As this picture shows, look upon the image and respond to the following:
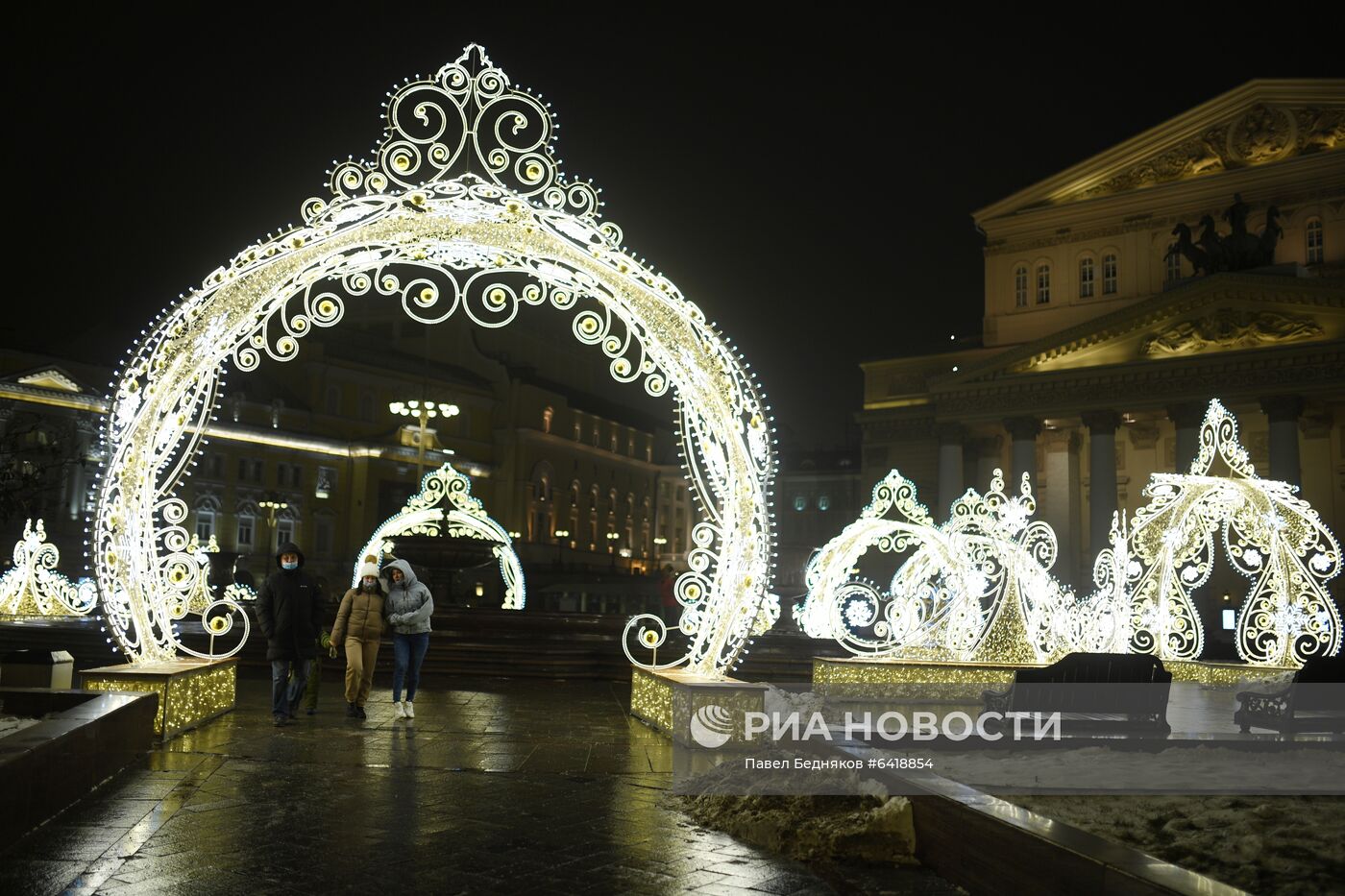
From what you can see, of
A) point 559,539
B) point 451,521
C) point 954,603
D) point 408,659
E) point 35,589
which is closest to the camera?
point 408,659

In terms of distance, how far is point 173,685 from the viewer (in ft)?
30.3

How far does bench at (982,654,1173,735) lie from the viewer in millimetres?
10445

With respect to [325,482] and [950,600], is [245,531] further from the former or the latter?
[950,600]

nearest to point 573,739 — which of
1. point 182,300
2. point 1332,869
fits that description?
point 182,300

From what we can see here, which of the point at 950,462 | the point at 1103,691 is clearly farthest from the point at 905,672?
the point at 950,462

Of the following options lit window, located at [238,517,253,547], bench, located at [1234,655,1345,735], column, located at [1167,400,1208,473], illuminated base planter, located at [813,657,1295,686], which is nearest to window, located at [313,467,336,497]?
lit window, located at [238,517,253,547]

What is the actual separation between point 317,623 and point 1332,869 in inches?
338

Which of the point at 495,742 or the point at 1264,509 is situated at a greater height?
the point at 1264,509

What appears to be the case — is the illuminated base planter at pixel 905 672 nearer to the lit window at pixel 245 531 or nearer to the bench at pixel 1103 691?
the bench at pixel 1103 691

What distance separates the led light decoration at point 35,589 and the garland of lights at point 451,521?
648 centimetres

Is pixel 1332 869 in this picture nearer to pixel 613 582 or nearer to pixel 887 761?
pixel 887 761

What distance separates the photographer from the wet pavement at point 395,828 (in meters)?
5.27

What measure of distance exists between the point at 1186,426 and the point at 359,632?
29.8 m

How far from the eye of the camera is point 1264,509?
16500 mm
